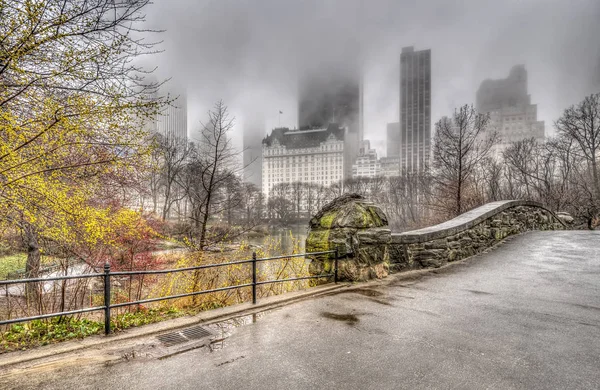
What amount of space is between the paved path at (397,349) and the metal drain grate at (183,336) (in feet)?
1.33

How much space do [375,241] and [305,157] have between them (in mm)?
141640

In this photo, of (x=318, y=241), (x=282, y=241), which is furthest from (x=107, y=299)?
(x=282, y=241)

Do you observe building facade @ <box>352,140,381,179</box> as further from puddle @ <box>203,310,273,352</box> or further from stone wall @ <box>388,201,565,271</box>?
puddle @ <box>203,310,273,352</box>

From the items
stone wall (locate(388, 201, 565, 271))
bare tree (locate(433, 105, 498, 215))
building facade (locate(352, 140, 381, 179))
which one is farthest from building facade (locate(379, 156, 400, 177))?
stone wall (locate(388, 201, 565, 271))

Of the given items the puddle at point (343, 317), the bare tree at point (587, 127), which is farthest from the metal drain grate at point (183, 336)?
Result: the bare tree at point (587, 127)

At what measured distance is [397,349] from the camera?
3.45m

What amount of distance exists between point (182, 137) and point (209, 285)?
118 ft

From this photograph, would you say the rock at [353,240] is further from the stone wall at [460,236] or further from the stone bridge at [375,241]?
the stone wall at [460,236]

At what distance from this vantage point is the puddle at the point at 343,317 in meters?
4.36

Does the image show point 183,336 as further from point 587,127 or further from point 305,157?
point 305,157

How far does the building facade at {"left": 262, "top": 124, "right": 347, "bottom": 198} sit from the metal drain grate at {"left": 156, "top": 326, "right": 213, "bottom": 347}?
138415 mm

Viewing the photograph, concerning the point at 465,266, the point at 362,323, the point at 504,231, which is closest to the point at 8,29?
the point at 362,323

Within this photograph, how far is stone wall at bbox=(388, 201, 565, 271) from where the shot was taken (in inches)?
292

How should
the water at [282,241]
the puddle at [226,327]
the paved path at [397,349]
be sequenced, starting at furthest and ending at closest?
1. the water at [282,241]
2. the puddle at [226,327]
3. the paved path at [397,349]
